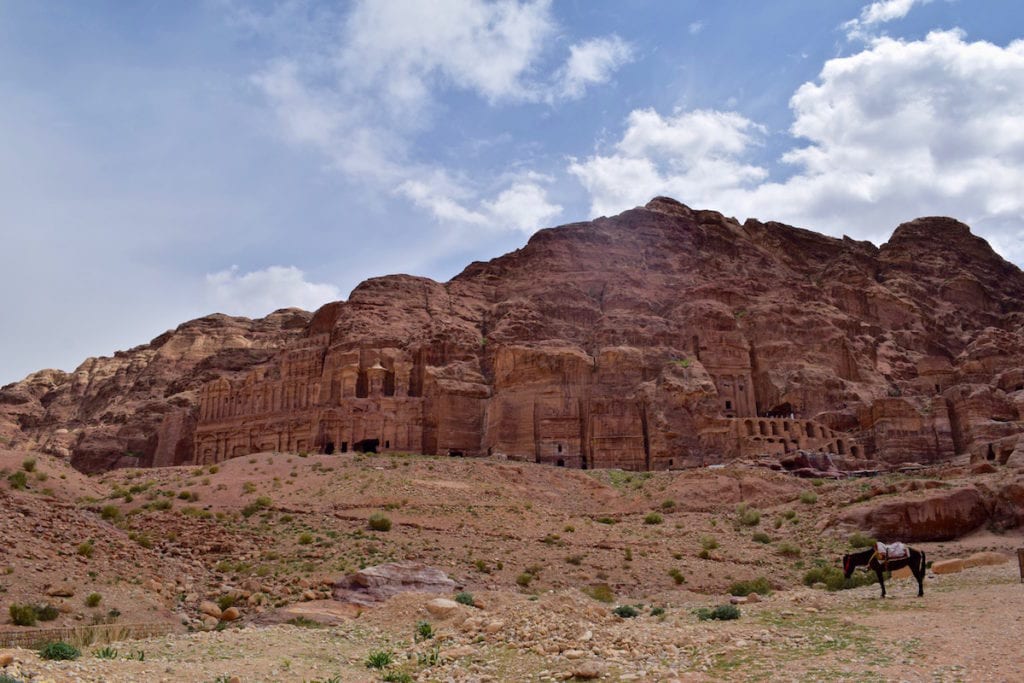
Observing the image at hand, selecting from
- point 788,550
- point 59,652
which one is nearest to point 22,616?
point 59,652

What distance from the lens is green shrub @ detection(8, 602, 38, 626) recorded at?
1945 cm

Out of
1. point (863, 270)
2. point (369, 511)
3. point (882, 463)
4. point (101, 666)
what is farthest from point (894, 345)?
point (101, 666)

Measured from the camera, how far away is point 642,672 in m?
13.7

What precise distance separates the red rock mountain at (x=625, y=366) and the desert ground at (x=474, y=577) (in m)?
9.26

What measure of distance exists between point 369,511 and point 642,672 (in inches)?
1050

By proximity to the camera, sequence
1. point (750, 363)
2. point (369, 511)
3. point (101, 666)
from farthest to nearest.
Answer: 1. point (750, 363)
2. point (369, 511)
3. point (101, 666)

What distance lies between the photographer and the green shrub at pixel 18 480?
30.3 metres

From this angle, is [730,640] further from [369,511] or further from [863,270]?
[863,270]

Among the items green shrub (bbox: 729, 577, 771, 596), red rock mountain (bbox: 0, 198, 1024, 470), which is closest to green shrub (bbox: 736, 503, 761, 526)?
green shrub (bbox: 729, 577, 771, 596)

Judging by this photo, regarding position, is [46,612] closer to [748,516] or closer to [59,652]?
[59,652]

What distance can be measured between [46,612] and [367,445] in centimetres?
4217

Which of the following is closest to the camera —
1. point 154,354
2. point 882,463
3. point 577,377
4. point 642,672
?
point 642,672

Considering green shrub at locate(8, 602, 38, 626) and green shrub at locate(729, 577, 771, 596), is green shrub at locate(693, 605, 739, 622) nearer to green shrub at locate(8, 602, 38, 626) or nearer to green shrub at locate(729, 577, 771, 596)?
green shrub at locate(729, 577, 771, 596)

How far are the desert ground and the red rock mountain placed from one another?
365 inches
